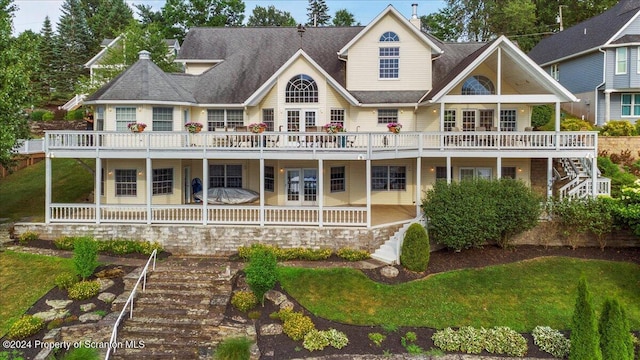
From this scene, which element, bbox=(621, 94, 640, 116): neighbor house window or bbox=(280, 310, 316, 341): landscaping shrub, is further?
bbox=(621, 94, 640, 116): neighbor house window

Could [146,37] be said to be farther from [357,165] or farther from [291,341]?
[291,341]

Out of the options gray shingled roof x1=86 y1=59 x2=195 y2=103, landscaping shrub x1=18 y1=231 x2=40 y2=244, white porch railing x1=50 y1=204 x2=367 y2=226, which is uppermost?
gray shingled roof x1=86 y1=59 x2=195 y2=103

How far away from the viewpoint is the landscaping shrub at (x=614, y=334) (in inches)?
443

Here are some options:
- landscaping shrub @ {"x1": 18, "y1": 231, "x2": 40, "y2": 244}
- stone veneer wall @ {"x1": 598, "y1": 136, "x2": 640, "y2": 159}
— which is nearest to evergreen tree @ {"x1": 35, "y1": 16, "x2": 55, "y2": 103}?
landscaping shrub @ {"x1": 18, "y1": 231, "x2": 40, "y2": 244}

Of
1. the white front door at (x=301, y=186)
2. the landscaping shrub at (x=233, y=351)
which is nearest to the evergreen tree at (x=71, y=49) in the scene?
the white front door at (x=301, y=186)

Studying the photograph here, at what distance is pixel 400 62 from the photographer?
2319 centimetres

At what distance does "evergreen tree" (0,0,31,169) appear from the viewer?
18109mm

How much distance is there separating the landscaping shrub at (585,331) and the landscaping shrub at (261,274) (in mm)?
8401

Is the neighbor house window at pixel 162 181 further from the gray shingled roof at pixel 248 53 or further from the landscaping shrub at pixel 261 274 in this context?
the landscaping shrub at pixel 261 274

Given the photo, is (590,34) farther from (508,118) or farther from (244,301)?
(244,301)

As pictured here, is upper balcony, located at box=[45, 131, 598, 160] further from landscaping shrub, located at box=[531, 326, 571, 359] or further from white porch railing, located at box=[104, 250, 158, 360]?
landscaping shrub, located at box=[531, 326, 571, 359]

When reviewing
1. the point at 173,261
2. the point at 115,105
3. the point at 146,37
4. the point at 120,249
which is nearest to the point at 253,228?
the point at 173,261

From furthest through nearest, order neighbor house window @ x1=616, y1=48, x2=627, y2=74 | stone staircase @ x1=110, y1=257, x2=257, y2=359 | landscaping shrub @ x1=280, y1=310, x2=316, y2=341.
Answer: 1. neighbor house window @ x1=616, y1=48, x2=627, y2=74
2. landscaping shrub @ x1=280, y1=310, x2=316, y2=341
3. stone staircase @ x1=110, y1=257, x2=257, y2=359

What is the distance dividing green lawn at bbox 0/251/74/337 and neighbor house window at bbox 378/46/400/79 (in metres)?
16.8
